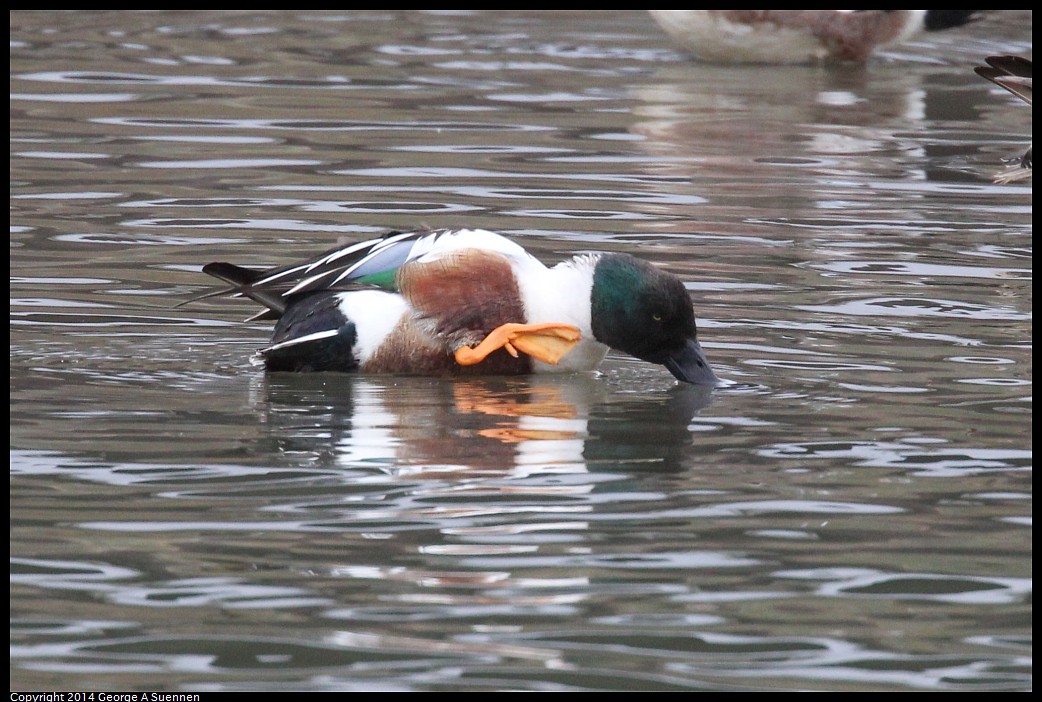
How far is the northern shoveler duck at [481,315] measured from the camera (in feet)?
21.1

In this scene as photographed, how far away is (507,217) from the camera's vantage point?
936cm

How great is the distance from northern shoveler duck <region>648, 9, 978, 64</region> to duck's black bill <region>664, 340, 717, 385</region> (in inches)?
323

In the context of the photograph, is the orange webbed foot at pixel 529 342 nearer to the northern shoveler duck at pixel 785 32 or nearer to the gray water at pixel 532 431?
the gray water at pixel 532 431

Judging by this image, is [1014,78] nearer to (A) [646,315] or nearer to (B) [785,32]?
(A) [646,315]

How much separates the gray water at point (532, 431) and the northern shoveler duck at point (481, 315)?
0.11 metres

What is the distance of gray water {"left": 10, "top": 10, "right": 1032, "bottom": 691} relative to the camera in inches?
162

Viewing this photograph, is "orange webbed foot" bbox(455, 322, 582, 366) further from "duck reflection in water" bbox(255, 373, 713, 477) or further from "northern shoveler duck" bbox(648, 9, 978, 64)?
"northern shoveler duck" bbox(648, 9, 978, 64)

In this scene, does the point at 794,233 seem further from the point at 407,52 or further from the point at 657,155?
the point at 407,52

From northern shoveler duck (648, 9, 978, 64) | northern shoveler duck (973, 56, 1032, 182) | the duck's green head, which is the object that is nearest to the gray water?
the duck's green head

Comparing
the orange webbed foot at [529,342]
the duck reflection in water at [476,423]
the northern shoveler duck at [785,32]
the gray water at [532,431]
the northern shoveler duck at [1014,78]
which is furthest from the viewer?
the northern shoveler duck at [785,32]

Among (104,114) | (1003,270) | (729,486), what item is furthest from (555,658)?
(104,114)

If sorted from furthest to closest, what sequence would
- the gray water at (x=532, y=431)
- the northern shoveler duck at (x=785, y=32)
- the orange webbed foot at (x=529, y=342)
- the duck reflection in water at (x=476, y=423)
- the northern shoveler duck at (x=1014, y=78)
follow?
the northern shoveler duck at (x=785, y=32), the northern shoveler duck at (x=1014, y=78), the orange webbed foot at (x=529, y=342), the duck reflection in water at (x=476, y=423), the gray water at (x=532, y=431)

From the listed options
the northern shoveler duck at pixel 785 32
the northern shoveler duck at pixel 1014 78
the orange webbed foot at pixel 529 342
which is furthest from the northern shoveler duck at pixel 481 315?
the northern shoveler duck at pixel 785 32

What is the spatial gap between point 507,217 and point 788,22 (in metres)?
5.80
